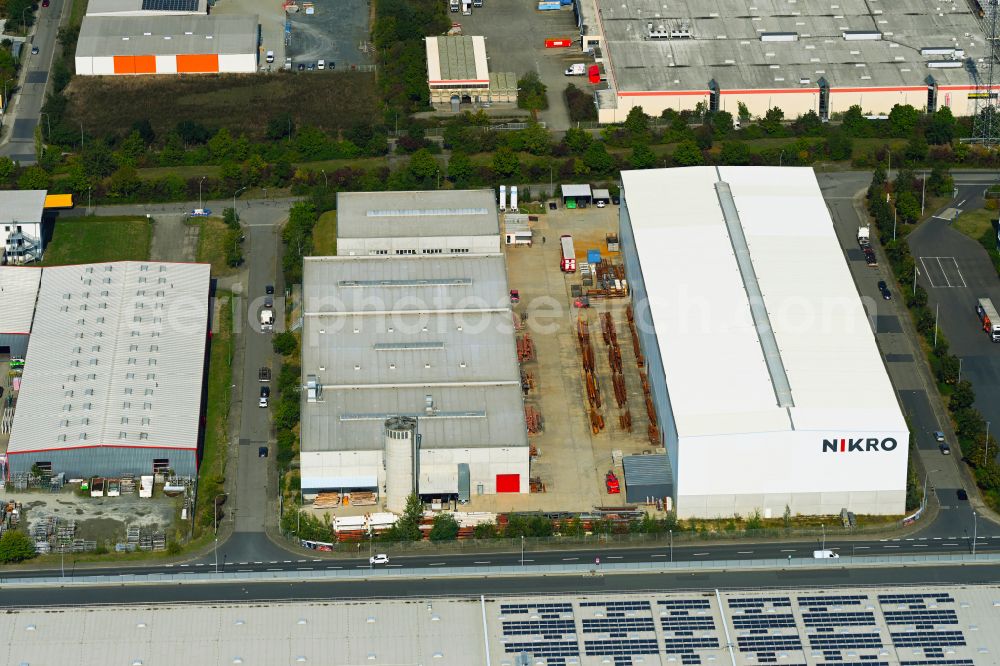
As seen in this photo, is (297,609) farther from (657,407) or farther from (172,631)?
(657,407)

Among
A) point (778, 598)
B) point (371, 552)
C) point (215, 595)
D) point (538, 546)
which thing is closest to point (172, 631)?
point (215, 595)

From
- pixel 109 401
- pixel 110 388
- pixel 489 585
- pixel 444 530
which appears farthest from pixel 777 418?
pixel 110 388

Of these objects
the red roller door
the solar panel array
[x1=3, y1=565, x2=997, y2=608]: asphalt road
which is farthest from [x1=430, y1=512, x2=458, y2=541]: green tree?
the solar panel array

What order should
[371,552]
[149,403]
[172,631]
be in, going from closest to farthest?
[172,631] < [371,552] < [149,403]

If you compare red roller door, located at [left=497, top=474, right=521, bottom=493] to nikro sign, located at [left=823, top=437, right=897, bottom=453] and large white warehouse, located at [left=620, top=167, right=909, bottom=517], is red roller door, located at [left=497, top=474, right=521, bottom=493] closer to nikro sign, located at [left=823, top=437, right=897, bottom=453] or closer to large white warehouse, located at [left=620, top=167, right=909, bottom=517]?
large white warehouse, located at [left=620, top=167, right=909, bottom=517]

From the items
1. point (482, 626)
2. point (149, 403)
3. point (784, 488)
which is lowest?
point (482, 626)

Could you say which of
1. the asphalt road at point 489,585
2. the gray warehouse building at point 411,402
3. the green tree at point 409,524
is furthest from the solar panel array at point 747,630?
the gray warehouse building at point 411,402

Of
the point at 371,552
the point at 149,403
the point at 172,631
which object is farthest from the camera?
the point at 149,403
